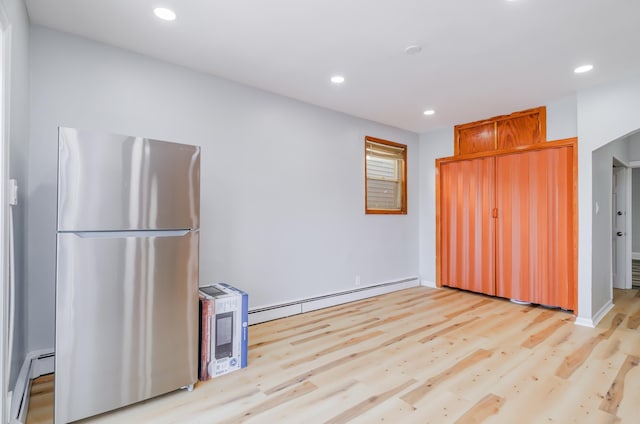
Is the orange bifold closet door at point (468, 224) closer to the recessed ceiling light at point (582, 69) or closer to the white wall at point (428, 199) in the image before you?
the white wall at point (428, 199)

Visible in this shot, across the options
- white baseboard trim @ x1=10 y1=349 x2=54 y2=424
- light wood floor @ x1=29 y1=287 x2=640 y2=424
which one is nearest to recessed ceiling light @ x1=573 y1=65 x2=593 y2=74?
light wood floor @ x1=29 y1=287 x2=640 y2=424

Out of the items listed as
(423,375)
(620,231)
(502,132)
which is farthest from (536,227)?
(423,375)

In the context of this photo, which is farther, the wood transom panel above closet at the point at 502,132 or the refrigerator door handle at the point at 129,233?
the wood transom panel above closet at the point at 502,132

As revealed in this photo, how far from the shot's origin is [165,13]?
7.53 ft

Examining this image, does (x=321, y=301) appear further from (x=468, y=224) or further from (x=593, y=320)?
(x=593, y=320)

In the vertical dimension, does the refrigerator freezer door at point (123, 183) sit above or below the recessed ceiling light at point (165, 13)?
below

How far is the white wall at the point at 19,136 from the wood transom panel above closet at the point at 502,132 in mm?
4927

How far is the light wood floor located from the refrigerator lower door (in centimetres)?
19

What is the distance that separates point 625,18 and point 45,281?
4568 millimetres

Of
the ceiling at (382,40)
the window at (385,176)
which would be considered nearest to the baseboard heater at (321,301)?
the window at (385,176)

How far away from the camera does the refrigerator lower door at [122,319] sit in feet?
5.98

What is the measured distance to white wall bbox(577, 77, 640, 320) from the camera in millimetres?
3346

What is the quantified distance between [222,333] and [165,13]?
2.33 metres

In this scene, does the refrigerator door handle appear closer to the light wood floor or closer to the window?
the light wood floor
